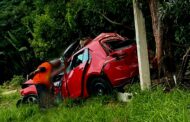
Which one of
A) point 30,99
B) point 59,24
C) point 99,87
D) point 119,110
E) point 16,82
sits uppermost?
point 59,24

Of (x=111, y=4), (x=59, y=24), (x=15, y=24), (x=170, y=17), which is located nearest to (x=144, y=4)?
(x=170, y=17)

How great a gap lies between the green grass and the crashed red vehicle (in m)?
0.40

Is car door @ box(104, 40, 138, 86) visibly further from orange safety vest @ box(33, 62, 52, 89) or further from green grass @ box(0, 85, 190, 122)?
orange safety vest @ box(33, 62, 52, 89)

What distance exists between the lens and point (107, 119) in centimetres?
944

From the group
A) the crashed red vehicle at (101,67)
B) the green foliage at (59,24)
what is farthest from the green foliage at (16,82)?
the crashed red vehicle at (101,67)

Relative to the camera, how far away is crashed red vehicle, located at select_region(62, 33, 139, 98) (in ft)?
36.9

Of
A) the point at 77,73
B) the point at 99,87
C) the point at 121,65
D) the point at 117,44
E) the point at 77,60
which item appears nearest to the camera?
the point at 121,65

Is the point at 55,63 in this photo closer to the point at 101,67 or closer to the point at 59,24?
the point at 101,67

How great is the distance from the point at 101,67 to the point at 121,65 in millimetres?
533

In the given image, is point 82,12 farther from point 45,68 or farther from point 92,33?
point 45,68

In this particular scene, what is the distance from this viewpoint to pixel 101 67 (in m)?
11.4

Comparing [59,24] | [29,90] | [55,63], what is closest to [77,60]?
[55,63]

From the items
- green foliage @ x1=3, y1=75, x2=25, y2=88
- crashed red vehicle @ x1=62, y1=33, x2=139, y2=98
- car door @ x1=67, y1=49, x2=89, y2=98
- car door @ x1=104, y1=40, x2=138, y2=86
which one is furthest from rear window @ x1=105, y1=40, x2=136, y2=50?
green foliage @ x1=3, y1=75, x2=25, y2=88

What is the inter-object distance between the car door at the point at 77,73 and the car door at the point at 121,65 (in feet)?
2.86
